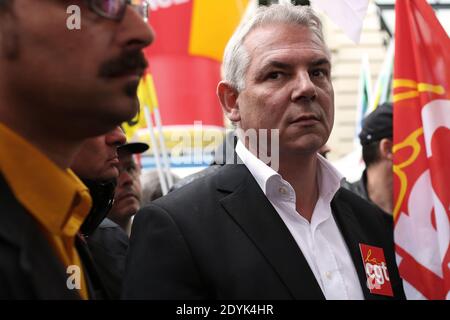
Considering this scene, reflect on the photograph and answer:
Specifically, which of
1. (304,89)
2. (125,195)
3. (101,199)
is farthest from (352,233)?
(125,195)

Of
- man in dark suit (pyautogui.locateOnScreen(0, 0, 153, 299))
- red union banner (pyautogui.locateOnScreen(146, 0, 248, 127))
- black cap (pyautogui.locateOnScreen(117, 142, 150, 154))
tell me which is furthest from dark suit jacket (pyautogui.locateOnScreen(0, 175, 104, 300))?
red union banner (pyautogui.locateOnScreen(146, 0, 248, 127))

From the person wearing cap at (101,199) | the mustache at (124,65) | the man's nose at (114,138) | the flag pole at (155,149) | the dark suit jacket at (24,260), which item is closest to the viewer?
the dark suit jacket at (24,260)

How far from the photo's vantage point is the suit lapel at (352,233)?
2.37 meters

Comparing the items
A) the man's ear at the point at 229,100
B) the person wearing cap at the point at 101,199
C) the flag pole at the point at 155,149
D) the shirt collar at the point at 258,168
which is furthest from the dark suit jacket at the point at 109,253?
the flag pole at the point at 155,149

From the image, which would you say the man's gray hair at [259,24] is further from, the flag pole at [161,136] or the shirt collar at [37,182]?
the flag pole at [161,136]

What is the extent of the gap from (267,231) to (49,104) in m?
1.00

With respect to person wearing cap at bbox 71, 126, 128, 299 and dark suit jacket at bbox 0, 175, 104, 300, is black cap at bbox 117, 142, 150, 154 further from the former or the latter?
dark suit jacket at bbox 0, 175, 104, 300

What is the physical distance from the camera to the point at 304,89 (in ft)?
8.18

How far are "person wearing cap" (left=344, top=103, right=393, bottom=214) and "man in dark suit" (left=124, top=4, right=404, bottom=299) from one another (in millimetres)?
1632

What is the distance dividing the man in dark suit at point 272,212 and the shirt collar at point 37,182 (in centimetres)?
56

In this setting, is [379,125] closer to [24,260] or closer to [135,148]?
[135,148]

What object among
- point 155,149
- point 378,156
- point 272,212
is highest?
point 272,212
